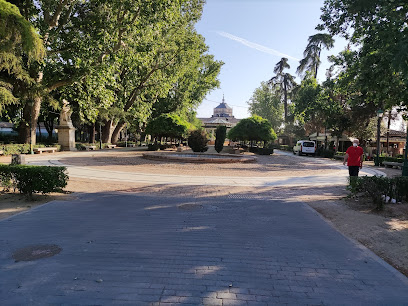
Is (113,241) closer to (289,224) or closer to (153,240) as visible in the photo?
(153,240)

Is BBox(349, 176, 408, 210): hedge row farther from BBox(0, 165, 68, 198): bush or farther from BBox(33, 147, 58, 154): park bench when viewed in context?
BBox(33, 147, 58, 154): park bench

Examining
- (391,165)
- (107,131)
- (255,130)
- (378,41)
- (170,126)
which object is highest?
(378,41)

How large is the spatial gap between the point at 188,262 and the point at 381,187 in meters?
6.18

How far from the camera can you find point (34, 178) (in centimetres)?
679

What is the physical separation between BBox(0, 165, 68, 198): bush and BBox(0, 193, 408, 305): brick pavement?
1.22 metres

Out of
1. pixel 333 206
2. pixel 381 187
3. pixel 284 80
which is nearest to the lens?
pixel 333 206

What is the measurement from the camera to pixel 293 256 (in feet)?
12.7

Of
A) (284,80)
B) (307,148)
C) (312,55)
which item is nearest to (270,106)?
(284,80)

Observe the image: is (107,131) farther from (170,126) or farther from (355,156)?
(355,156)

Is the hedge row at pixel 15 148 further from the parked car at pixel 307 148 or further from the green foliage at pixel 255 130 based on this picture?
the parked car at pixel 307 148

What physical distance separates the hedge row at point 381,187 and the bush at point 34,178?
7.91 m

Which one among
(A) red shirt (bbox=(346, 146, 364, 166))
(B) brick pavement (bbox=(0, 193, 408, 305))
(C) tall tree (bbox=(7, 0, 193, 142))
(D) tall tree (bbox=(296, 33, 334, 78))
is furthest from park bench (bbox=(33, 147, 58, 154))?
(D) tall tree (bbox=(296, 33, 334, 78))

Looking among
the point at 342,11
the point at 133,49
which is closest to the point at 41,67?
the point at 133,49

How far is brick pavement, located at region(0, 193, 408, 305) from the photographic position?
9.27 ft
